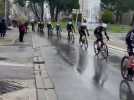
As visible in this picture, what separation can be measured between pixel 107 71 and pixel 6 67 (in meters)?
3.59

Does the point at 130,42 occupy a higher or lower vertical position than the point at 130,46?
higher

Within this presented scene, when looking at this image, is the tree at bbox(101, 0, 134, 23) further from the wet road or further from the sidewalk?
the sidewalk

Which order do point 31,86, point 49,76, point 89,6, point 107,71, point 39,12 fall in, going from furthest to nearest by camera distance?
1. point 39,12
2. point 89,6
3. point 107,71
4. point 49,76
5. point 31,86

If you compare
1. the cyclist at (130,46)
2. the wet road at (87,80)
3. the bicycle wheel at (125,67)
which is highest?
the cyclist at (130,46)

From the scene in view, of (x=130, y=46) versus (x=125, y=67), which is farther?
(x=125, y=67)

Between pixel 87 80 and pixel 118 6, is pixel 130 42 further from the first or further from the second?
pixel 118 6

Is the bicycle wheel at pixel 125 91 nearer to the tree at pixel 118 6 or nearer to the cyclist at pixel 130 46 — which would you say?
the cyclist at pixel 130 46

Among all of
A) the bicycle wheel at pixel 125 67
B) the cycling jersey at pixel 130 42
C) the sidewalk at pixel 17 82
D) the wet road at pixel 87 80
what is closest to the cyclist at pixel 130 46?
the cycling jersey at pixel 130 42

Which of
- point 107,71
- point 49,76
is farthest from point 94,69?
point 49,76

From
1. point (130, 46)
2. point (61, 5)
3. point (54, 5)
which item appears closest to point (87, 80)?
point (130, 46)

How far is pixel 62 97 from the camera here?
10.2 meters

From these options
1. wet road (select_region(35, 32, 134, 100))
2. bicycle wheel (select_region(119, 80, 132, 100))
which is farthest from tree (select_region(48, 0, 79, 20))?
bicycle wheel (select_region(119, 80, 132, 100))

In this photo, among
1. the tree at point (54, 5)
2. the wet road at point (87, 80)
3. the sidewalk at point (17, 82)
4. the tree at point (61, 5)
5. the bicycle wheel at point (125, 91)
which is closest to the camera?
the sidewalk at point (17, 82)

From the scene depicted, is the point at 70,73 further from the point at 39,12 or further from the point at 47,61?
the point at 39,12
